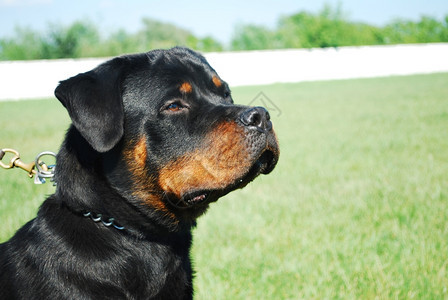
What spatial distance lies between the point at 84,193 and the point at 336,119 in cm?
1160

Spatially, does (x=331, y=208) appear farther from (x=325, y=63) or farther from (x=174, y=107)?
(x=325, y=63)

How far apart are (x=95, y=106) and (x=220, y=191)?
85 centimetres

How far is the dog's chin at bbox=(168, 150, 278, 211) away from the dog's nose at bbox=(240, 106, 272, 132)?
17 centimetres

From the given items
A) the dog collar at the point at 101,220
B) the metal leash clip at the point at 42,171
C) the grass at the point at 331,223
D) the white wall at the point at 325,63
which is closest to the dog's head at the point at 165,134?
the dog collar at the point at 101,220

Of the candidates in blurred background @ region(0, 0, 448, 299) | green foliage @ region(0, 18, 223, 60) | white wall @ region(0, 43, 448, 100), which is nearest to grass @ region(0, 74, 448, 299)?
blurred background @ region(0, 0, 448, 299)

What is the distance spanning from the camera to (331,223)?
4.86 meters

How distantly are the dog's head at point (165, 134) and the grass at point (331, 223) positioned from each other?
134 centimetres

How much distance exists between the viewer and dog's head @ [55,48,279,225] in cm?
249

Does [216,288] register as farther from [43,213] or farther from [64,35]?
[64,35]

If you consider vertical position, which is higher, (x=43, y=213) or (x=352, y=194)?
(x=43, y=213)

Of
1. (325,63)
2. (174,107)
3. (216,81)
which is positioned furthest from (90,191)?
(325,63)

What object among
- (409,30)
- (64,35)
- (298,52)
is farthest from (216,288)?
(409,30)

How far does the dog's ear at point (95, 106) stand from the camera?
2410 millimetres

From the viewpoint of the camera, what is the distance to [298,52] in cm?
3672
